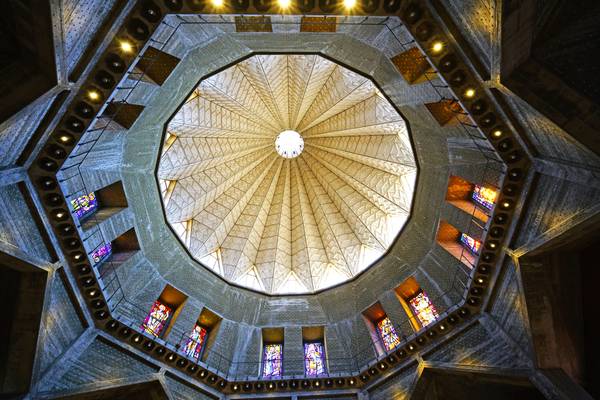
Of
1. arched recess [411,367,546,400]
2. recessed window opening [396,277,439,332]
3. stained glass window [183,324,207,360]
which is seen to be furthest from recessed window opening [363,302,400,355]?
stained glass window [183,324,207,360]

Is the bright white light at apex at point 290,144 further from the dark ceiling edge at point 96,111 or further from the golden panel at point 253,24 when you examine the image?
the dark ceiling edge at point 96,111

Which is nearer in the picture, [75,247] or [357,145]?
[75,247]

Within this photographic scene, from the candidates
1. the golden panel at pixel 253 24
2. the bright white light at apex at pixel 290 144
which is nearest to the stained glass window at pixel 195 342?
the bright white light at apex at pixel 290 144

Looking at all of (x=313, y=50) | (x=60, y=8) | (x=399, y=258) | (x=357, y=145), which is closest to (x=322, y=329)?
(x=399, y=258)

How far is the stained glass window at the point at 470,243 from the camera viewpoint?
1399 centimetres

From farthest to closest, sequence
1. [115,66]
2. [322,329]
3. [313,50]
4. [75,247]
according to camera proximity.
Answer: [322,329]
[313,50]
[75,247]
[115,66]

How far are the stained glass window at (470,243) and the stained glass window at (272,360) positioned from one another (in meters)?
8.55

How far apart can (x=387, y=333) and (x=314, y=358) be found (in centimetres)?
315

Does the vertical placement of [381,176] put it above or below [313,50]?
above

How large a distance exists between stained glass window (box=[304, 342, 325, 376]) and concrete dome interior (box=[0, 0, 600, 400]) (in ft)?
0.39

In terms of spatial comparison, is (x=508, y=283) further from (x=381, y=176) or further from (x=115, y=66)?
(x=115, y=66)

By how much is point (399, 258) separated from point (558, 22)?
11.1 meters

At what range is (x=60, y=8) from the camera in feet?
23.7

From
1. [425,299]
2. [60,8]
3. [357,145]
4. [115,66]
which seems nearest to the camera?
[60,8]
